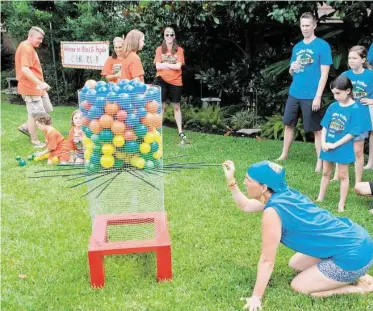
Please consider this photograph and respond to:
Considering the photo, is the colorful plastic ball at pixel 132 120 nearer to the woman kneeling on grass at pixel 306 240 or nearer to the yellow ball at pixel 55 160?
the woman kneeling on grass at pixel 306 240

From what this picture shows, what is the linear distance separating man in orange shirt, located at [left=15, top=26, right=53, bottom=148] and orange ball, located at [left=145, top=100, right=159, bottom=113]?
440 cm

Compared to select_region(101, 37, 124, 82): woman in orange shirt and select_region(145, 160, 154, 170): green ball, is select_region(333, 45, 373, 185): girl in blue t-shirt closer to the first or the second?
select_region(145, 160, 154, 170): green ball

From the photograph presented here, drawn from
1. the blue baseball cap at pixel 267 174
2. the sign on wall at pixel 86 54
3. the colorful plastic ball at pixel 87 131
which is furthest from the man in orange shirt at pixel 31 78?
the blue baseball cap at pixel 267 174

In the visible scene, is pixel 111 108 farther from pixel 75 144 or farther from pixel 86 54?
pixel 86 54

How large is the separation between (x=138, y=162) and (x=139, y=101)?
423mm

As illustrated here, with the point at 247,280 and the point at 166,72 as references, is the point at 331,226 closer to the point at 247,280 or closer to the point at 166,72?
the point at 247,280

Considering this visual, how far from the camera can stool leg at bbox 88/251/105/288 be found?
3.41 metres

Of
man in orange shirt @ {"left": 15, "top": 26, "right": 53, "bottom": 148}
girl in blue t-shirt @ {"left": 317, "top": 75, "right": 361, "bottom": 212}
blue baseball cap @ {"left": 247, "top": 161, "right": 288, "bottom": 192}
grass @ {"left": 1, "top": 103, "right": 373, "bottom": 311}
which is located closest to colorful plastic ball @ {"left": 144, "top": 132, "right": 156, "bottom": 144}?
→ blue baseball cap @ {"left": 247, "top": 161, "right": 288, "bottom": 192}

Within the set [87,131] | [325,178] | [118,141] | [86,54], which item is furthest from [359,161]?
[86,54]

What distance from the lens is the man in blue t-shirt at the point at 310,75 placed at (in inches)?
231

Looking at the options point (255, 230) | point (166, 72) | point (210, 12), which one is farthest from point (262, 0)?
point (255, 230)

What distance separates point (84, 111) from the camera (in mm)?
3379

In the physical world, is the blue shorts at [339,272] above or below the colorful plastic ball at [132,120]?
below

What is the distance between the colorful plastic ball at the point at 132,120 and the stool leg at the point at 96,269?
96cm
